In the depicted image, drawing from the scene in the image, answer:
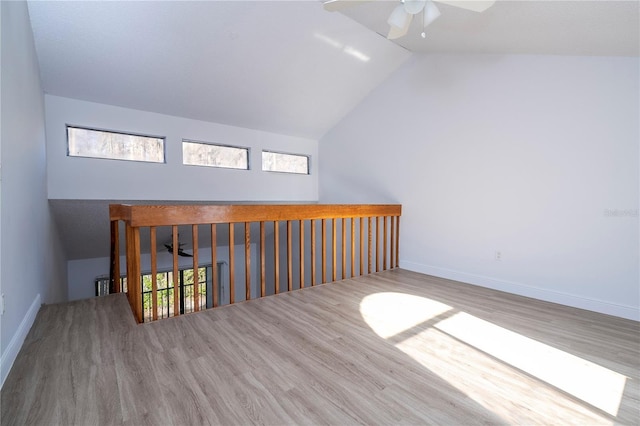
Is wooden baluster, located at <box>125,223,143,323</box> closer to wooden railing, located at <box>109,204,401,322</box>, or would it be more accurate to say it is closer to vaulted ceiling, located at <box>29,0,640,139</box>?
wooden railing, located at <box>109,204,401,322</box>

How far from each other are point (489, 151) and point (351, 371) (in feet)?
9.61

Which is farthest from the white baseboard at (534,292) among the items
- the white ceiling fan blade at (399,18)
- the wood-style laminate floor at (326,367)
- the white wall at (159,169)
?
the white wall at (159,169)

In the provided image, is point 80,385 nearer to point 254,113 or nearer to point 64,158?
point 64,158

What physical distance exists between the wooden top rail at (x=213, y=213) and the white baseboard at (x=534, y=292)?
4.43 ft

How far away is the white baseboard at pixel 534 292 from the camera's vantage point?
2.53 meters

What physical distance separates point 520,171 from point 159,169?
186 inches

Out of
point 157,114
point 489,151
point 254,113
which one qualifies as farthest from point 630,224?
point 157,114

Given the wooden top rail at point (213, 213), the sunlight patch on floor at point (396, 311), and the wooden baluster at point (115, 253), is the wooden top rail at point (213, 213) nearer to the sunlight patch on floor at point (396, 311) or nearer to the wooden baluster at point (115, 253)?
the wooden baluster at point (115, 253)

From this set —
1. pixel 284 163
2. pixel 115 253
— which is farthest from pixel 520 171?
pixel 115 253

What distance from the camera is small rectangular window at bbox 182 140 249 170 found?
4789 millimetres

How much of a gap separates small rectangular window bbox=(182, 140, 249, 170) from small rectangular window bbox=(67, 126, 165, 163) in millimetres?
382

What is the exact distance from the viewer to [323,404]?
1.37 m

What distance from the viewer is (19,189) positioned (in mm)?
2057

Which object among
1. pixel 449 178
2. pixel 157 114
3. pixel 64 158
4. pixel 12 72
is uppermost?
pixel 157 114
